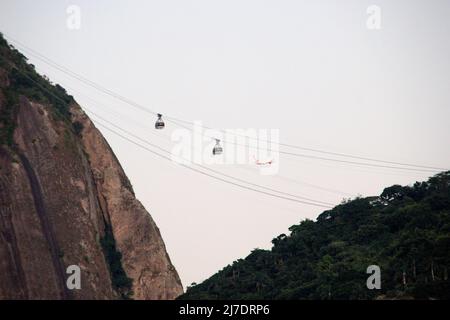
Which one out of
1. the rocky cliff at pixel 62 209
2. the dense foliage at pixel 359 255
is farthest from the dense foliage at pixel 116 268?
the dense foliage at pixel 359 255

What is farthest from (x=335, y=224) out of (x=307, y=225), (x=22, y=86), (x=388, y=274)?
(x=22, y=86)

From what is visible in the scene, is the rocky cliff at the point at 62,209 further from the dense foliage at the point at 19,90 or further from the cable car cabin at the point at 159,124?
the cable car cabin at the point at 159,124

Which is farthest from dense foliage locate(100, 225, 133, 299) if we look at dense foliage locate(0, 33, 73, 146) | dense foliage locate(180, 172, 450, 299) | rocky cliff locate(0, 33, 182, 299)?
dense foliage locate(0, 33, 73, 146)

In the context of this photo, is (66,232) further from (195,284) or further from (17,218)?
(195,284)

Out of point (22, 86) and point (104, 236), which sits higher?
point (22, 86)
